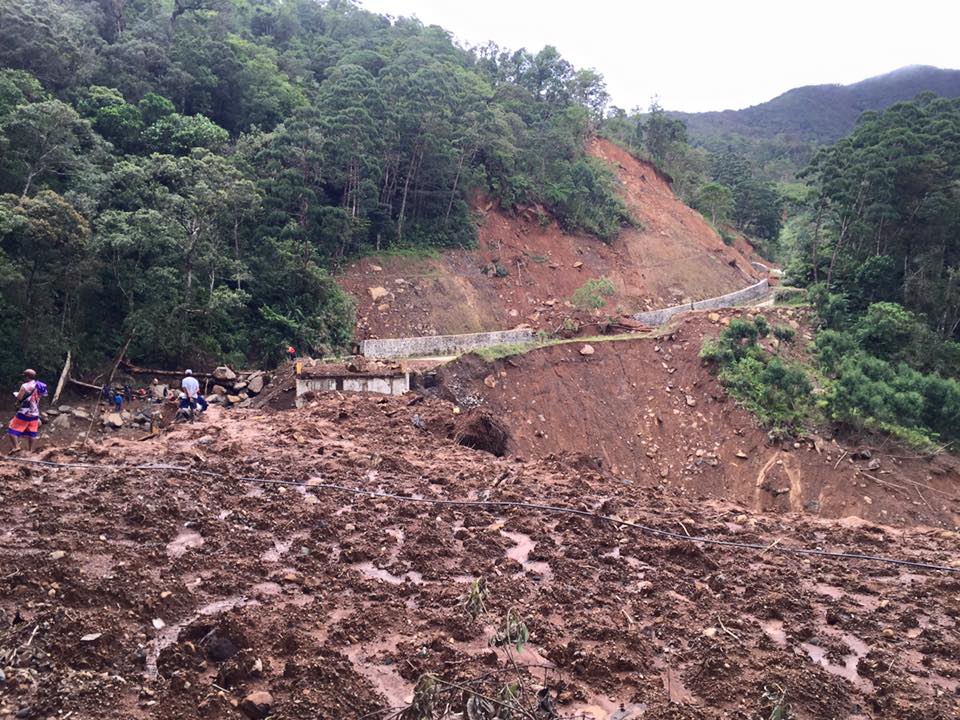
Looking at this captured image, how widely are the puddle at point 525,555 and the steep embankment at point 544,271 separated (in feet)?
53.6

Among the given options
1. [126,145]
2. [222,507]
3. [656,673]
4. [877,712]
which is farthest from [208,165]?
[877,712]

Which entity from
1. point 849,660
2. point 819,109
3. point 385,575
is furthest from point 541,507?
point 819,109

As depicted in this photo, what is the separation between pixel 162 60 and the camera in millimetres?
28906

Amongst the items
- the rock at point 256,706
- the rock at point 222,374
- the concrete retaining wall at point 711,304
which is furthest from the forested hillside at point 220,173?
the rock at point 256,706

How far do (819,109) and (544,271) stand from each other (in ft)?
317

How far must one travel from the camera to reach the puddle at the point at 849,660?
261 inches

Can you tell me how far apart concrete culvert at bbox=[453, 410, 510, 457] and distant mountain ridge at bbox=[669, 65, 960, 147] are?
93377 millimetres

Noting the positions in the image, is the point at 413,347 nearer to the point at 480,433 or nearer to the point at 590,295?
the point at 480,433

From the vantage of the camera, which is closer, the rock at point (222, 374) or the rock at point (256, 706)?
the rock at point (256, 706)

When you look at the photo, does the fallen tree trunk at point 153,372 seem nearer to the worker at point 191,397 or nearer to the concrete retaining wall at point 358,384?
the concrete retaining wall at point 358,384

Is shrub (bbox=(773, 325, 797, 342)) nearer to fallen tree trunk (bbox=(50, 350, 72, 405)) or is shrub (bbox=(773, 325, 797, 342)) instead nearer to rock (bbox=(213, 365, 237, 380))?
rock (bbox=(213, 365, 237, 380))

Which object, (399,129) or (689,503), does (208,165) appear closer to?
(399,129)

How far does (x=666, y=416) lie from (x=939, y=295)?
10981 mm

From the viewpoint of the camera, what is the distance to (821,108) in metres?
108
